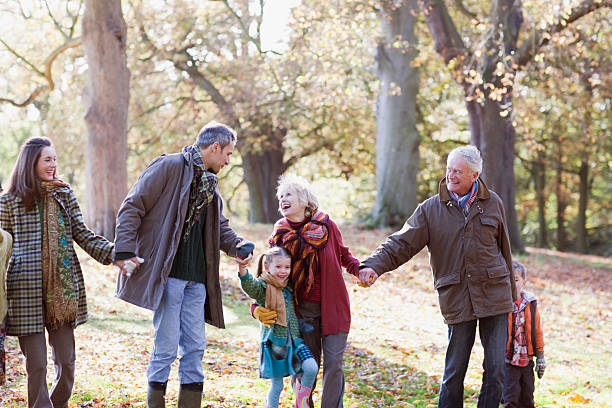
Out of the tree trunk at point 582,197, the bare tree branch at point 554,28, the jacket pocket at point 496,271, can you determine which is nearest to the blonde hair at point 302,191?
the jacket pocket at point 496,271

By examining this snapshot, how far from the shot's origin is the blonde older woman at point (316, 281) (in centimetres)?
498

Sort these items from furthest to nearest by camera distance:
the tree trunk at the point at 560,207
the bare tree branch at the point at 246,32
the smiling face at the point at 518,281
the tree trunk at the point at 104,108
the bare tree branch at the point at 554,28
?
the tree trunk at the point at 560,207
the bare tree branch at the point at 246,32
the bare tree branch at the point at 554,28
the tree trunk at the point at 104,108
the smiling face at the point at 518,281

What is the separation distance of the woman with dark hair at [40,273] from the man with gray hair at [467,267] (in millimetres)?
2184

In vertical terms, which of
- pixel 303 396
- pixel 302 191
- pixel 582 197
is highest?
pixel 582 197

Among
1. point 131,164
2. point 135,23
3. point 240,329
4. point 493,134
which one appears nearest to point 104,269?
point 240,329

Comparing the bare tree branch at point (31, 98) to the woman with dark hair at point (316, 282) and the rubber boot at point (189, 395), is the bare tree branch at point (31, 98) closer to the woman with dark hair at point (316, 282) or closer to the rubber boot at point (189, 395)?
the woman with dark hair at point (316, 282)

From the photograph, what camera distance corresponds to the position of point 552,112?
27.4 metres

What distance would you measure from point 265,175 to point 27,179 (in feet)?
74.4

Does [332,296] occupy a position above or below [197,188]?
below

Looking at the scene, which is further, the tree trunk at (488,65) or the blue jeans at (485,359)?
the tree trunk at (488,65)

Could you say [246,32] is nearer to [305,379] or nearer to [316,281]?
[316,281]

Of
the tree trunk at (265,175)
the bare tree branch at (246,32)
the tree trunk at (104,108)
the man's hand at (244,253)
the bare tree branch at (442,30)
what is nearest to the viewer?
the man's hand at (244,253)

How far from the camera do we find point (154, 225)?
189 inches

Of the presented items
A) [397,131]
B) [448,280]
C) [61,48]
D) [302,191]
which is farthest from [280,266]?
[397,131]
